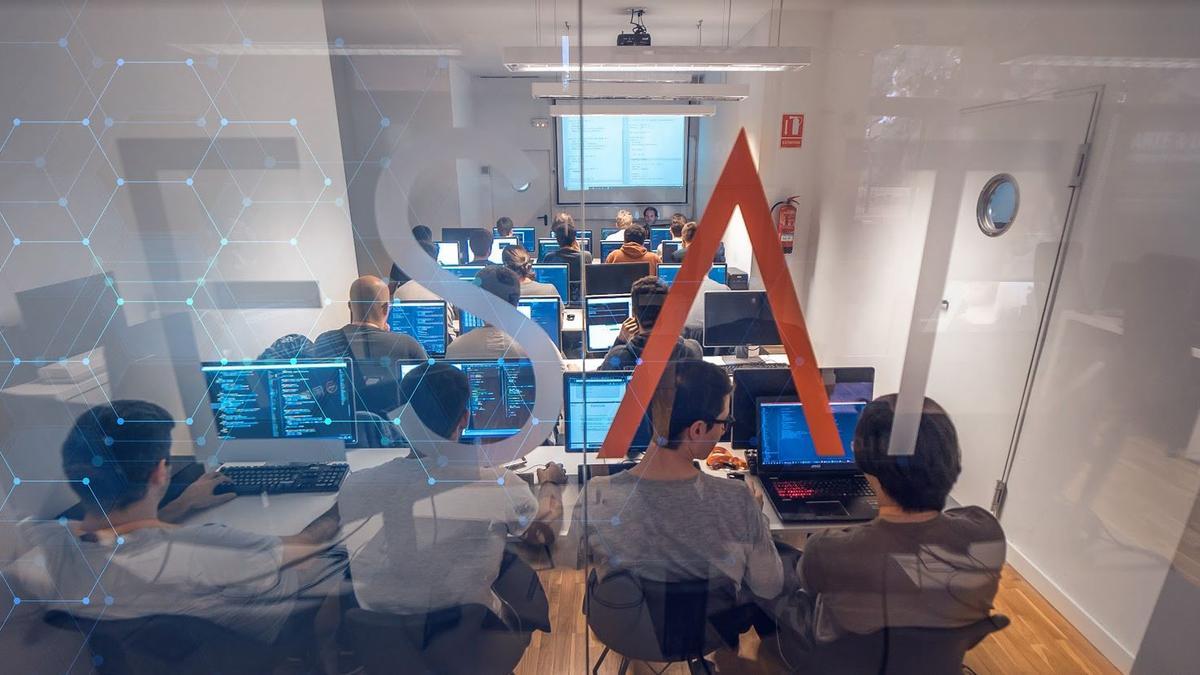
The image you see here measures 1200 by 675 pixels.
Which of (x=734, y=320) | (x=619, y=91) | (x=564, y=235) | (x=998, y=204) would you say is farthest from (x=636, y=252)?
(x=998, y=204)

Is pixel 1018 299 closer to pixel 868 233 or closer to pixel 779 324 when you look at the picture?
pixel 868 233

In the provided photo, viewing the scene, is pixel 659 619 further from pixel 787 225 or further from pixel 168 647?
pixel 168 647

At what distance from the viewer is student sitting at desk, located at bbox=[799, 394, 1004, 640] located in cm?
138

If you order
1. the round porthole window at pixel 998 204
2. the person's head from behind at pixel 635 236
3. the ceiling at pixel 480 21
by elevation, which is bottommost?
the person's head from behind at pixel 635 236

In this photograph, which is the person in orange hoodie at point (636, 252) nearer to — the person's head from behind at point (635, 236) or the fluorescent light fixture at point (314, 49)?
the person's head from behind at point (635, 236)

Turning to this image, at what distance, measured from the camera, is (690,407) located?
158 cm

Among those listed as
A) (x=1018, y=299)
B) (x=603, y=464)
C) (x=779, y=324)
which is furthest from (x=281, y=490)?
(x=1018, y=299)

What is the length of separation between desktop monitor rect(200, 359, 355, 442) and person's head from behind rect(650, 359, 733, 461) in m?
0.98

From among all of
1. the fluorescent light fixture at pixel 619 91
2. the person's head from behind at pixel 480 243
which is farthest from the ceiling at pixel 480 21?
the person's head from behind at pixel 480 243

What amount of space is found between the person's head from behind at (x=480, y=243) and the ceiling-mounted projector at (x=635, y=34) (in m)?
0.84

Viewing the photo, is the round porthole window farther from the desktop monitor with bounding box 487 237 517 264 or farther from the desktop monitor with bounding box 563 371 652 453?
the desktop monitor with bounding box 487 237 517 264

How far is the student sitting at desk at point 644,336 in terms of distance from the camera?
5.56 ft

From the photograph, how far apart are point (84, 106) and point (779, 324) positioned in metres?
2.15

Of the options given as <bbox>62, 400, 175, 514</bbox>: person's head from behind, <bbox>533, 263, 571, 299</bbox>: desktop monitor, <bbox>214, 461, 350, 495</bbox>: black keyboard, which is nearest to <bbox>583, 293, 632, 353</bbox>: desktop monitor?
<bbox>533, 263, 571, 299</bbox>: desktop monitor
